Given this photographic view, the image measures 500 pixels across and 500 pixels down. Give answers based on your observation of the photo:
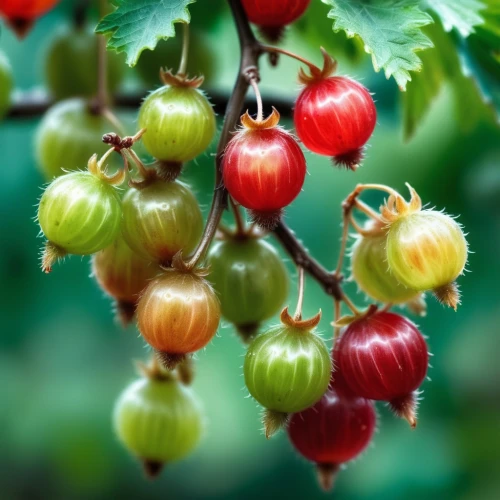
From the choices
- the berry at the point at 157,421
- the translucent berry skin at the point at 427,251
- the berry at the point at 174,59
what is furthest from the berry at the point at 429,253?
the berry at the point at 174,59

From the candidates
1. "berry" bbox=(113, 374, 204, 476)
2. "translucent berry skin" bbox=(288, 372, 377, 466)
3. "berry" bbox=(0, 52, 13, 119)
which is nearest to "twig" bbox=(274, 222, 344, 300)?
"translucent berry skin" bbox=(288, 372, 377, 466)

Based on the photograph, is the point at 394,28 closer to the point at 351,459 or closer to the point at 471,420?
the point at 351,459

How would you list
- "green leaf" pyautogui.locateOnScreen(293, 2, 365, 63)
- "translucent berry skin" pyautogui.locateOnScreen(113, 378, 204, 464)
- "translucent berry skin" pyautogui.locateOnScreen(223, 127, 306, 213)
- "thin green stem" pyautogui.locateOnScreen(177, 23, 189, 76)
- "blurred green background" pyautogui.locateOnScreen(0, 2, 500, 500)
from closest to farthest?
1. "translucent berry skin" pyautogui.locateOnScreen(223, 127, 306, 213)
2. "thin green stem" pyautogui.locateOnScreen(177, 23, 189, 76)
3. "translucent berry skin" pyautogui.locateOnScreen(113, 378, 204, 464)
4. "green leaf" pyautogui.locateOnScreen(293, 2, 365, 63)
5. "blurred green background" pyautogui.locateOnScreen(0, 2, 500, 500)

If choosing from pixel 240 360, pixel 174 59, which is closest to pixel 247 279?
pixel 174 59

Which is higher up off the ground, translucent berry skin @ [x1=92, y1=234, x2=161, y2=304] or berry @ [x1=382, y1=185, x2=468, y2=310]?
berry @ [x1=382, y1=185, x2=468, y2=310]

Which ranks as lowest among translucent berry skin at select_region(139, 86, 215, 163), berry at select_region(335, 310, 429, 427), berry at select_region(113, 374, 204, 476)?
berry at select_region(113, 374, 204, 476)

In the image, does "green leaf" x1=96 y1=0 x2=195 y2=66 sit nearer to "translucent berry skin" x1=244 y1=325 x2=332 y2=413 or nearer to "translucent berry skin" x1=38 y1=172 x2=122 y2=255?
"translucent berry skin" x1=38 y1=172 x2=122 y2=255
